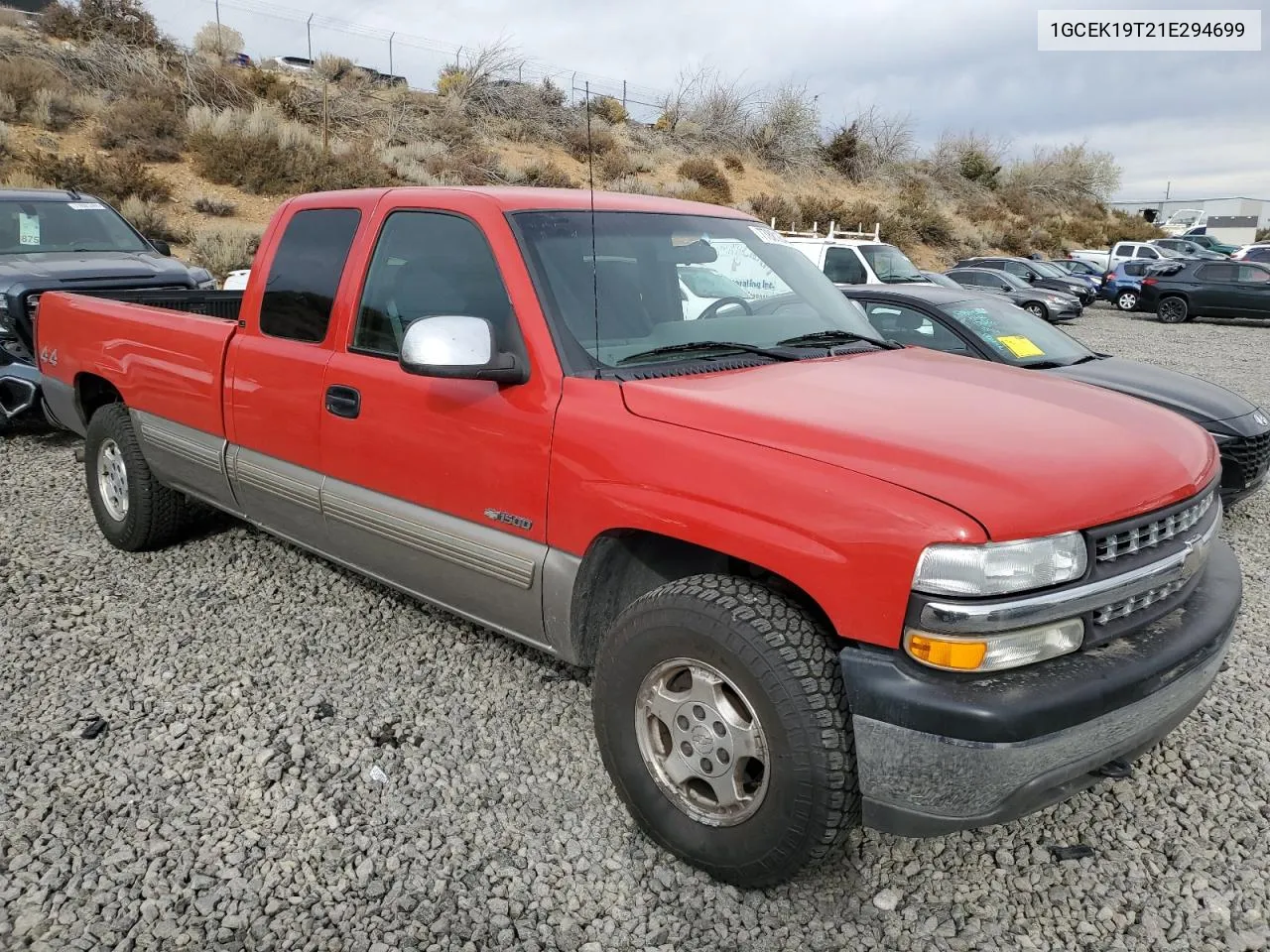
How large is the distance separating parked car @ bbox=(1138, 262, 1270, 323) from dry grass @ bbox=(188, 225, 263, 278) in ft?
66.5

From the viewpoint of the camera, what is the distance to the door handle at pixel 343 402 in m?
3.43

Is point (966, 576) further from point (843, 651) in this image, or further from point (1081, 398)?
point (1081, 398)

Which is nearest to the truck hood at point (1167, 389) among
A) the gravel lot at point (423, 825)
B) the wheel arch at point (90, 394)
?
the gravel lot at point (423, 825)

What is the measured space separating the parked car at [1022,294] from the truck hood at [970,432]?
664 inches

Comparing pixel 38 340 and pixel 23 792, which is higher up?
pixel 38 340

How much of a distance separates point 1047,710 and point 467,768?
187cm

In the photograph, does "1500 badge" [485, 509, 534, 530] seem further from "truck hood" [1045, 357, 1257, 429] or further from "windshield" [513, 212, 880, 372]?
"truck hood" [1045, 357, 1257, 429]

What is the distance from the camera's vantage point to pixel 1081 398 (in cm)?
297

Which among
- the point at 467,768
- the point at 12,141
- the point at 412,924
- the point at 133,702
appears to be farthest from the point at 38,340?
the point at 12,141

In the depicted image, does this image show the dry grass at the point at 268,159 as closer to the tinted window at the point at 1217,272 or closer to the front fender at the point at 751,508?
the tinted window at the point at 1217,272

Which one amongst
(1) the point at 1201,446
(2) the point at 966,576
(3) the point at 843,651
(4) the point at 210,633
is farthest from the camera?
(4) the point at 210,633

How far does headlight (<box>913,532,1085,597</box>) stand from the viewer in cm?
208

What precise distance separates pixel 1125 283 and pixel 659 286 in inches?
1032

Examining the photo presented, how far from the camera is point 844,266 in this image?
46.5 feet
